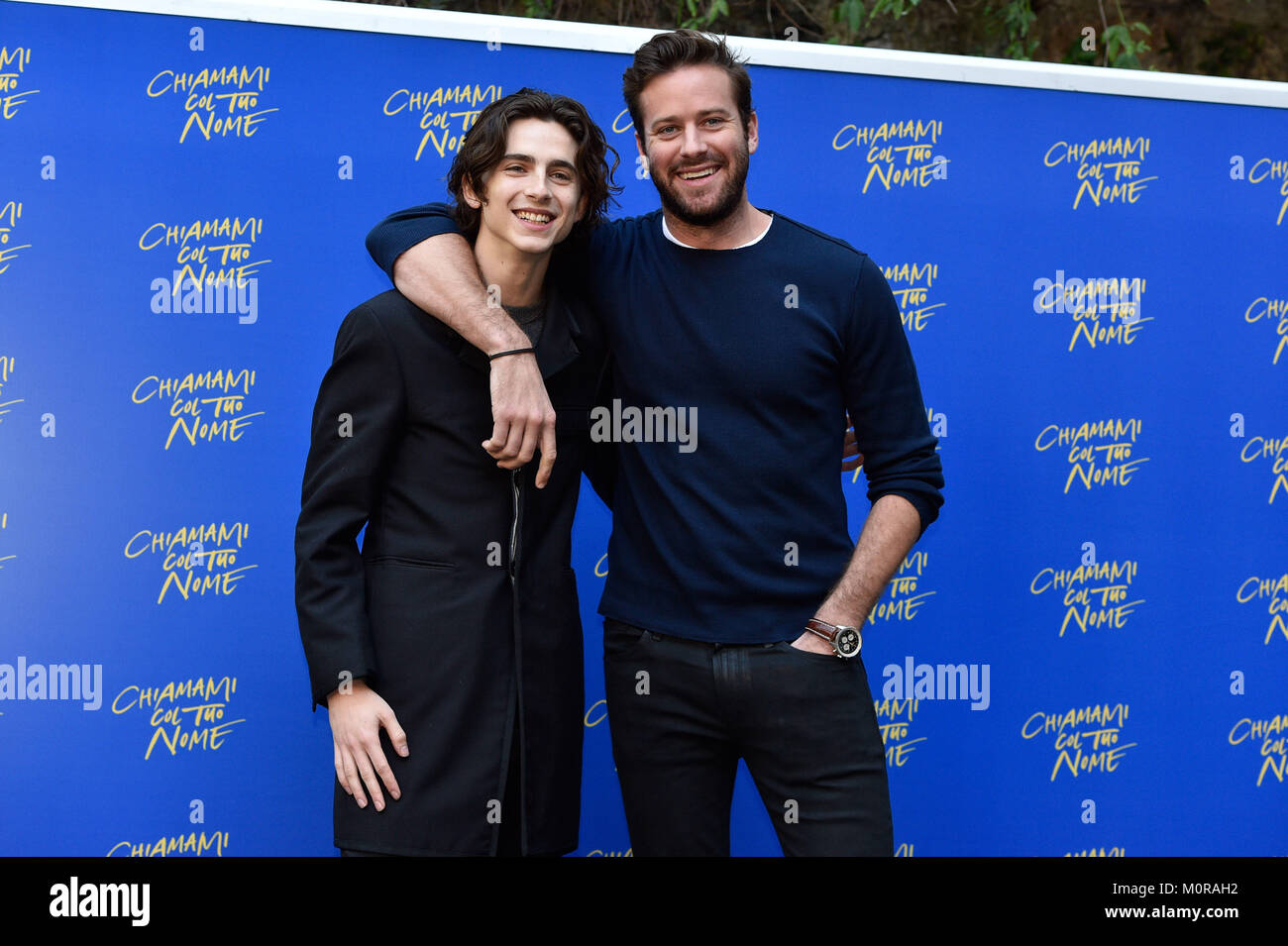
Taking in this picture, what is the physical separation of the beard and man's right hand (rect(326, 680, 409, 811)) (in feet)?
3.02

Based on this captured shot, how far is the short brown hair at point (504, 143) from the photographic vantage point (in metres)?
1.71

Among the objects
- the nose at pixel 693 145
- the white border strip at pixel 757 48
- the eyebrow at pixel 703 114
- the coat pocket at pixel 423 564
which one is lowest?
the coat pocket at pixel 423 564

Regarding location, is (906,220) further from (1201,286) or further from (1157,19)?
(1157,19)

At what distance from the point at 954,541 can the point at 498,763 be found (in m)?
1.50

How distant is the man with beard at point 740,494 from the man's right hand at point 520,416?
7.5 inches

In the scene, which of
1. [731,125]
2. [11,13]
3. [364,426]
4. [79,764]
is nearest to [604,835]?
[79,764]

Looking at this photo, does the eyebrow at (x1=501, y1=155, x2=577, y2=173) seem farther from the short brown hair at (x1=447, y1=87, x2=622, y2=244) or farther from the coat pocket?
the coat pocket

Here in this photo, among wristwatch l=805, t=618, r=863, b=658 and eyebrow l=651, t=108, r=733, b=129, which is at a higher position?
eyebrow l=651, t=108, r=733, b=129

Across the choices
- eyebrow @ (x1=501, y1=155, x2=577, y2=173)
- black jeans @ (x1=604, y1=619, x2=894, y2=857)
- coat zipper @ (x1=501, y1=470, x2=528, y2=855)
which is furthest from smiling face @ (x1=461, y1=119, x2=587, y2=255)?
black jeans @ (x1=604, y1=619, x2=894, y2=857)

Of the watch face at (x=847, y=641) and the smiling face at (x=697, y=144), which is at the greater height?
the smiling face at (x=697, y=144)

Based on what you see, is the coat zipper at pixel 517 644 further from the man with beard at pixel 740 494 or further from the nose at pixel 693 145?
the nose at pixel 693 145

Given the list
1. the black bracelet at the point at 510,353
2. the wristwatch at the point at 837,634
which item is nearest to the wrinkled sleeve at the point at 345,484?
the black bracelet at the point at 510,353

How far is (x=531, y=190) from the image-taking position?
1.68 meters

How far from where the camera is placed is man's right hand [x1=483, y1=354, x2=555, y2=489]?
5.26ft
